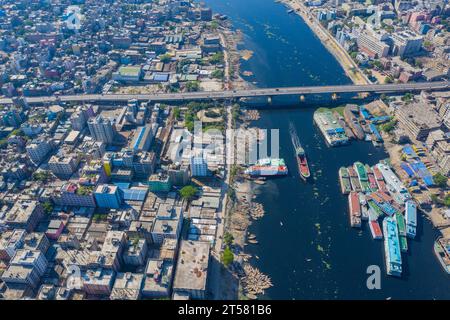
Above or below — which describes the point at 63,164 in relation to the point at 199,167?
above

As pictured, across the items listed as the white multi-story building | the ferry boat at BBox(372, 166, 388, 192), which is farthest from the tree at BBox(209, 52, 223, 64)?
the ferry boat at BBox(372, 166, 388, 192)

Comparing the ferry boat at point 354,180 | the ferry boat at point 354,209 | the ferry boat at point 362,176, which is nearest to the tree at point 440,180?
the ferry boat at point 362,176

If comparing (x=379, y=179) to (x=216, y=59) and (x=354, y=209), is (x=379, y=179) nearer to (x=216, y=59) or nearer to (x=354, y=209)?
(x=354, y=209)

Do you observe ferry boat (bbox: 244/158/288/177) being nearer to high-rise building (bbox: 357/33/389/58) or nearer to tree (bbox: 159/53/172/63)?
tree (bbox: 159/53/172/63)

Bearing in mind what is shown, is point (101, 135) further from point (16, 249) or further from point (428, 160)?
point (428, 160)

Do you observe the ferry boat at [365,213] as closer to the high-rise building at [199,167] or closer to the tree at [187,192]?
the high-rise building at [199,167]

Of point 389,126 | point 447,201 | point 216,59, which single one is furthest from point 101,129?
point 447,201
